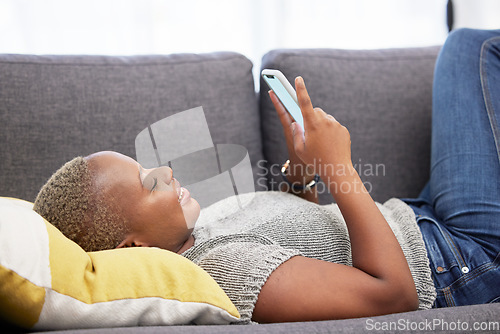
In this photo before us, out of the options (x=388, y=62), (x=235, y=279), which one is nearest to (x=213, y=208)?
(x=235, y=279)

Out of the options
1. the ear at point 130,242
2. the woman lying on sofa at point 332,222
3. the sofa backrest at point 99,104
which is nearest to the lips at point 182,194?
the woman lying on sofa at point 332,222

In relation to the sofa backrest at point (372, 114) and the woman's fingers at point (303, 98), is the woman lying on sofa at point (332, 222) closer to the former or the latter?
the woman's fingers at point (303, 98)

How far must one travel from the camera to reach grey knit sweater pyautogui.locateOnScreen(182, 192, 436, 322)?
2.48 ft

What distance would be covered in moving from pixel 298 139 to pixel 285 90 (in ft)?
0.37

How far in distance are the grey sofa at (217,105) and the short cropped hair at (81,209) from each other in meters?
0.39

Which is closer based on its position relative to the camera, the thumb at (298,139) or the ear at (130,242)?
the ear at (130,242)

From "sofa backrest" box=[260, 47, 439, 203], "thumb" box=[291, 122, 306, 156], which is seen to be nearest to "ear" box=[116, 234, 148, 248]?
"thumb" box=[291, 122, 306, 156]

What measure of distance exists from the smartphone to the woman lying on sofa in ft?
0.13

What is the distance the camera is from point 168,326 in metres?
0.64

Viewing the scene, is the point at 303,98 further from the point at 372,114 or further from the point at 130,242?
the point at 372,114

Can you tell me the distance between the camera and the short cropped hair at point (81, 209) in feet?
2.61

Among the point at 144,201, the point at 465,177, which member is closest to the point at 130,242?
the point at 144,201

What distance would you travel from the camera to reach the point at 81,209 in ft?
2.62

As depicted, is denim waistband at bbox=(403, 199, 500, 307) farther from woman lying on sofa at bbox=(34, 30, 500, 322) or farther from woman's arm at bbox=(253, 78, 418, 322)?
woman's arm at bbox=(253, 78, 418, 322)
